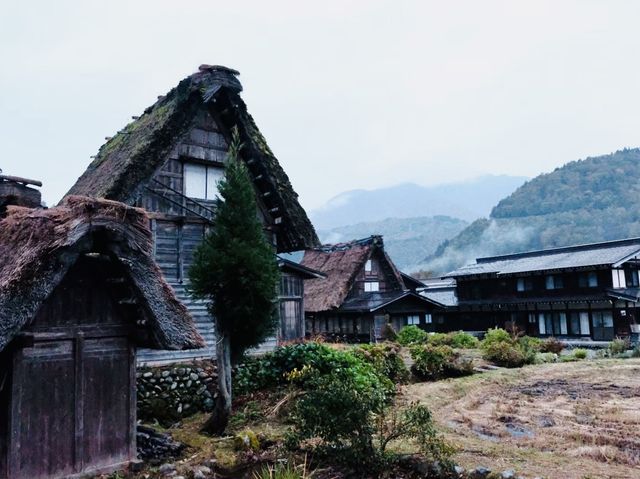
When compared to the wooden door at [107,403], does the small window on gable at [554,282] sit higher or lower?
higher

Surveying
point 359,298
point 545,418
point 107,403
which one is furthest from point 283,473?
point 359,298

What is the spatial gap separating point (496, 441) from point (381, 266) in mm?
29910

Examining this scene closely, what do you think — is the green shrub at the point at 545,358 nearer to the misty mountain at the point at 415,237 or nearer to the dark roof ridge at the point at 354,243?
the dark roof ridge at the point at 354,243

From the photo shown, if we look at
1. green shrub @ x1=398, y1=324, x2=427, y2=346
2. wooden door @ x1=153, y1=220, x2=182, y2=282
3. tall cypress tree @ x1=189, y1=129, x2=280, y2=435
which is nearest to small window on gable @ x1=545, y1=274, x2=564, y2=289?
green shrub @ x1=398, y1=324, x2=427, y2=346

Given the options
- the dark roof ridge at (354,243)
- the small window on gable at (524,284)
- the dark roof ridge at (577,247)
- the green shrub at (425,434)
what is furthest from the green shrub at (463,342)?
the green shrub at (425,434)

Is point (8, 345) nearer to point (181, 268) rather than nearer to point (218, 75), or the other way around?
point (181, 268)

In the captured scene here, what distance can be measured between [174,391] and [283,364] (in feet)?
9.62

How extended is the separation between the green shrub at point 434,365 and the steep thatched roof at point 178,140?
5.67 metres

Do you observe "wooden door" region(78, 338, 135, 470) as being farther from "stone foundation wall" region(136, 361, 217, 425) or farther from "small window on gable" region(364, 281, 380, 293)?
"small window on gable" region(364, 281, 380, 293)

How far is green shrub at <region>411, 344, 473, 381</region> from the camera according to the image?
18.8m

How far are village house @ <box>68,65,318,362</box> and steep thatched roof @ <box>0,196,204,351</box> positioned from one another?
4380 mm

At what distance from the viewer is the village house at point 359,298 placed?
35.9 m

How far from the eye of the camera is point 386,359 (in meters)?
17.3

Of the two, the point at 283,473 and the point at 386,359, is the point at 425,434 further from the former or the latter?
the point at 386,359
